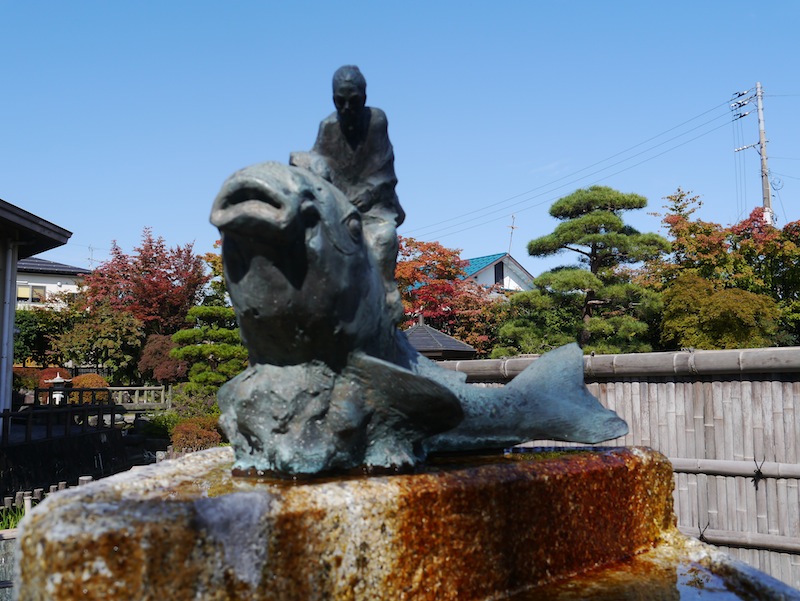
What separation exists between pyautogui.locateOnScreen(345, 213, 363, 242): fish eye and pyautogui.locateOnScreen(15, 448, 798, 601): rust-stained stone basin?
92cm

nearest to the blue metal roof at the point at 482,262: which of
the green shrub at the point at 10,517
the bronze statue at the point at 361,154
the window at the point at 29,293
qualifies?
the window at the point at 29,293

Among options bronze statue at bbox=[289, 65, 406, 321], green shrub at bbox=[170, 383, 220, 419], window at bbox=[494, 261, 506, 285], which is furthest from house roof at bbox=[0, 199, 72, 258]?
window at bbox=[494, 261, 506, 285]

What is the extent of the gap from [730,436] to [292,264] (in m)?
5.25

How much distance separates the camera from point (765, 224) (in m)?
17.4

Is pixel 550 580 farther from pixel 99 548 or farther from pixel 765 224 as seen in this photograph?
pixel 765 224

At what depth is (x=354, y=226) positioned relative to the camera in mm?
2783

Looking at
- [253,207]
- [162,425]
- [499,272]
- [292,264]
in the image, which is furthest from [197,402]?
[499,272]

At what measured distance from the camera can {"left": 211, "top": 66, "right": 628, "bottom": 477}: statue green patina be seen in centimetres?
253

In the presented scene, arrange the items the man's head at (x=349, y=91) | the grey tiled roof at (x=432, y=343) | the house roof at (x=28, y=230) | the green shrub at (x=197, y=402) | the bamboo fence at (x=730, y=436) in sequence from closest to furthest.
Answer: the man's head at (x=349, y=91) → the bamboo fence at (x=730, y=436) → the grey tiled roof at (x=432, y=343) → the house roof at (x=28, y=230) → the green shrub at (x=197, y=402)

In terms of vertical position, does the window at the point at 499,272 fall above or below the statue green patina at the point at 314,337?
above

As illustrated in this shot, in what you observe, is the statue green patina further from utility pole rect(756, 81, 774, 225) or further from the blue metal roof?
the blue metal roof

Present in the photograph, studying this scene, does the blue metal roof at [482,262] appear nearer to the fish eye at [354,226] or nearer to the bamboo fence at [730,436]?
the bamboo fence at [730,436]

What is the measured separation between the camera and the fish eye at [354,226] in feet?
9.04

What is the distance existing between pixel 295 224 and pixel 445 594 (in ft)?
4.58
